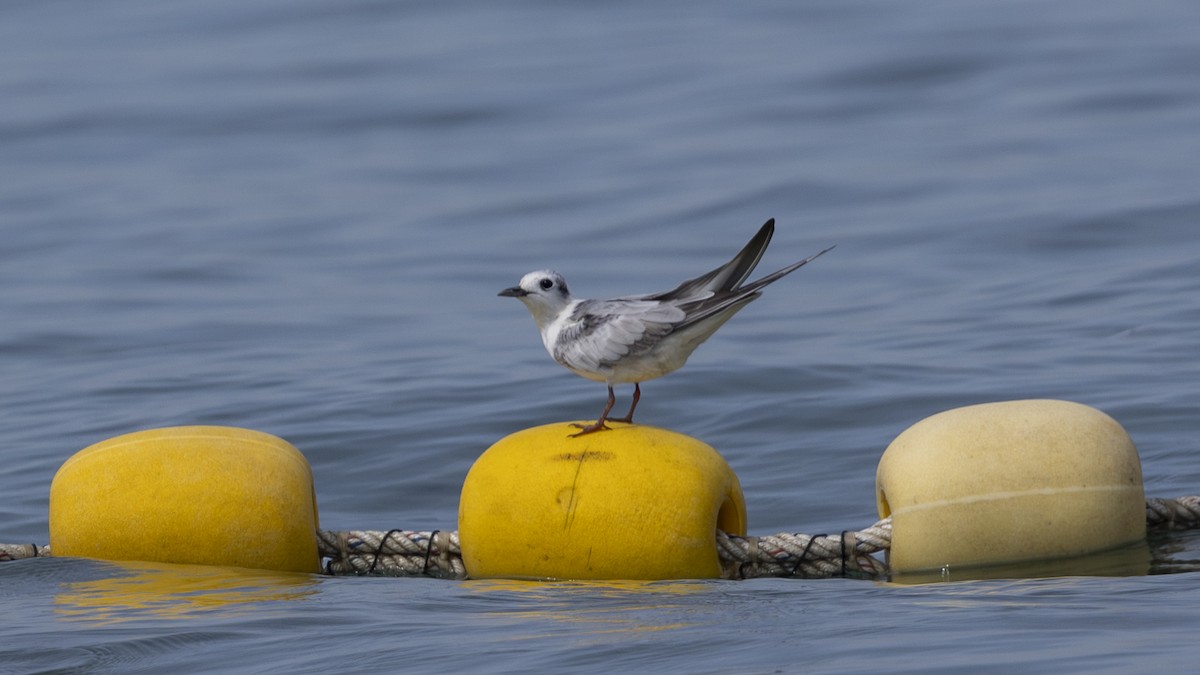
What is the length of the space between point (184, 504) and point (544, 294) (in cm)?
217

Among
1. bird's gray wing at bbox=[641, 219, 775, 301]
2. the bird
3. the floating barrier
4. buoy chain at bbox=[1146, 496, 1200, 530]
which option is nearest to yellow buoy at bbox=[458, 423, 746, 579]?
the floating barrier

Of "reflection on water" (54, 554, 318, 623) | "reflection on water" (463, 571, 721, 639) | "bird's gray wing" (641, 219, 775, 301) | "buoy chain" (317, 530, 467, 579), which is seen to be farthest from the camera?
"buoy chain" (317, 530, 467, 579)

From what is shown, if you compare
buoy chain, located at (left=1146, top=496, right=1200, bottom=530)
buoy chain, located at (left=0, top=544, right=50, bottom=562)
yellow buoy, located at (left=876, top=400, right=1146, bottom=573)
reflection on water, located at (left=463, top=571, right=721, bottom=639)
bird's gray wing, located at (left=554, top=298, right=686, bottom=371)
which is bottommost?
reflection on water, located at (left=463, top=571, right=721, bottom=639)

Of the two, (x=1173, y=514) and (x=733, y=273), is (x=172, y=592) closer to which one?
(x=733, y=273)

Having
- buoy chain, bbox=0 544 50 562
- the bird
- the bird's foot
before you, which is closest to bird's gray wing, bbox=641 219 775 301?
the bird

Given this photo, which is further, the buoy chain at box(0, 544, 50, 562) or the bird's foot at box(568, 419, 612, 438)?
the buoy chain at box(0, 544, 50, 562)

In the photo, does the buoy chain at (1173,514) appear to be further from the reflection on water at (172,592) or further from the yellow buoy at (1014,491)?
the reflection on water at (172,592)

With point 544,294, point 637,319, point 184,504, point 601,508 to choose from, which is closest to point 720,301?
point 637,319

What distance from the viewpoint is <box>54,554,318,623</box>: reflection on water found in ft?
28.7

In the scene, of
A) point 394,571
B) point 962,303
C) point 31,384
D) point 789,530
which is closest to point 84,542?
point 394,571

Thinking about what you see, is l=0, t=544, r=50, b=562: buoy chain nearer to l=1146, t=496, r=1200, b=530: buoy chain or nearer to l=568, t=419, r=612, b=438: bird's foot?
l=568, t=419, r=612, b=438: bird's foot

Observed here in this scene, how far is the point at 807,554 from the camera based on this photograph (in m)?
9.50

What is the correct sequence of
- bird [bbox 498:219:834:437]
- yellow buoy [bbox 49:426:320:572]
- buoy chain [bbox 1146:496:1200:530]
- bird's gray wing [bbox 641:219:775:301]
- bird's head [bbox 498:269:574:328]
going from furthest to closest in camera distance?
Result: buoy chain [bbox 1146:496:1200:530]
yellow buoy [bbox 49:426:320:572]
bird's head [bbox 498:269:574:328]
bird's gray wing [bbox 641:219:775:301]
bird [bbox 498:219:834:437]

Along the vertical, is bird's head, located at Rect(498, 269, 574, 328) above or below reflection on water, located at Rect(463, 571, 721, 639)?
above
